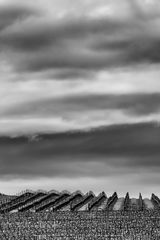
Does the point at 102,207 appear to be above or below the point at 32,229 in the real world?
above

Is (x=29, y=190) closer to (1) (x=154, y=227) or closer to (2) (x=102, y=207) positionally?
(2) (x=102, y=207)

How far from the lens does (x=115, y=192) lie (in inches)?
4825

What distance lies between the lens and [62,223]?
65500 mm

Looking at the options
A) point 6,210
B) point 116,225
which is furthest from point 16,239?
point 6,210

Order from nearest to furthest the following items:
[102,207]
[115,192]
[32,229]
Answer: [32,229] → [102,207] → [115,192]

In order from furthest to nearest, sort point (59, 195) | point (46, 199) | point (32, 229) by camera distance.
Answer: point (59, 195), point (46, 199), point (32, 229)

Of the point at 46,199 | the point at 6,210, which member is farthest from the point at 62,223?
the point at 46,199

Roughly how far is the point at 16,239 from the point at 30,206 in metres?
33.8

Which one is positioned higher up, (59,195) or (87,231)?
(59,195)

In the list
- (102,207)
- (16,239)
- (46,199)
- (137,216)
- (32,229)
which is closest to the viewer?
(16,239)

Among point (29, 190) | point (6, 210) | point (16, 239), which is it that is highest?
point (29, 190)

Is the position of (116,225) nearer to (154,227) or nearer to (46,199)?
(154,227)

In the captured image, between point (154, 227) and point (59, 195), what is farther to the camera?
point (59, 195)

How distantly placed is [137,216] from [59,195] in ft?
A: 154
